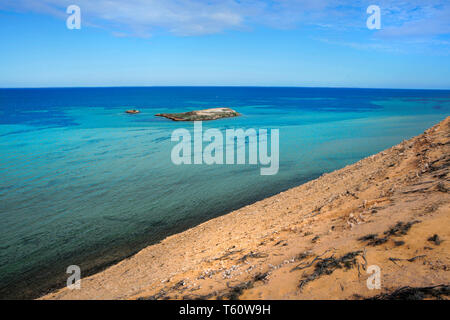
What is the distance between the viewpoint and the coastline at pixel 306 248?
235 inches

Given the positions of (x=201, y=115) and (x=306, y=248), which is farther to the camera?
(x=201, y=115)

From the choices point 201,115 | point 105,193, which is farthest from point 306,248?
point 201,115

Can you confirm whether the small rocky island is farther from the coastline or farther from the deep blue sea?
the coastline

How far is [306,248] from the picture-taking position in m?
8.15

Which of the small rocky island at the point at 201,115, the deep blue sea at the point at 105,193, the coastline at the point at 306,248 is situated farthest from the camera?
the small rocky island at the point at 201,115

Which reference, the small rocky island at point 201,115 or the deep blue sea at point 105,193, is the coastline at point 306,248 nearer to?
the deep blue sea at point 105,193

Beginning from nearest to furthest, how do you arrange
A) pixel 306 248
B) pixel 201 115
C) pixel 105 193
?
pixel 306 248 < pixel 105 193 < pixel 201 115

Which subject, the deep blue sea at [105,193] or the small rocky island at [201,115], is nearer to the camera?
the deep blue sea at [105,193]

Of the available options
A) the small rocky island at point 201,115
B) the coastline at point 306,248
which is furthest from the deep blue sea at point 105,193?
the small rocky island at point 201,115

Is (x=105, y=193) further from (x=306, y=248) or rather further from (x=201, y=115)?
(x=201, y=115)
